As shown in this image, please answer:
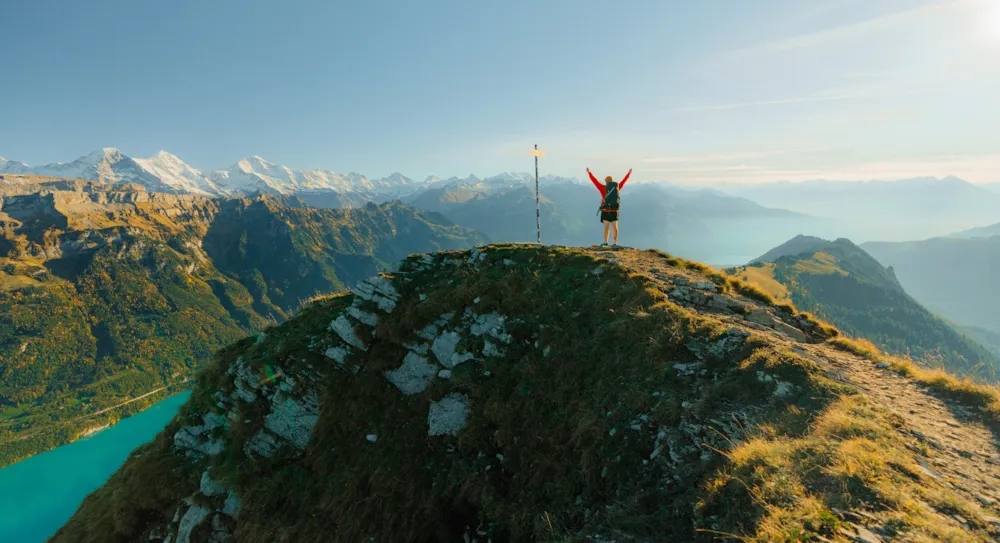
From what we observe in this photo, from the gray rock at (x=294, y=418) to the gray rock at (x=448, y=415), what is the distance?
205 inches

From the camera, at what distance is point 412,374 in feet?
50.8

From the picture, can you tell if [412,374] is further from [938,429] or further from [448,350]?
[938,429]

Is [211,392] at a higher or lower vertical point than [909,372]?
lower

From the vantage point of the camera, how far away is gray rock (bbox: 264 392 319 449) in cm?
1507

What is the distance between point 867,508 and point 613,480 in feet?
16.0

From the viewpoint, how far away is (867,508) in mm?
6113

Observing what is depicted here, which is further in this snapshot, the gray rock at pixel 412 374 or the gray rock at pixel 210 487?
the gray rock at pixel 412 374

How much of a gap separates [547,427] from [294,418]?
10.5 metres

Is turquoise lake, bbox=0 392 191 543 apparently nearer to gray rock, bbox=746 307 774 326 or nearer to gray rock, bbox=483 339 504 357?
gray rock, bbox=483 339 504 357

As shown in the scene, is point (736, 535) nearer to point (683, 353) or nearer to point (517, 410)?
point (683, 353)

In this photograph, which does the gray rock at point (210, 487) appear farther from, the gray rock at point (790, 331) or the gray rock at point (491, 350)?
the gray rock at point (790, 331)

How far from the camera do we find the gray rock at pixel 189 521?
13875 millimetres

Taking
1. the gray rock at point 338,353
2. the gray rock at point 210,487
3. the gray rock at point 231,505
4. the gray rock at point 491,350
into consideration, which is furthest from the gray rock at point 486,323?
the gray rock at point 210,487

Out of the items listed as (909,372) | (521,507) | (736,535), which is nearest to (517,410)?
(521,507)
